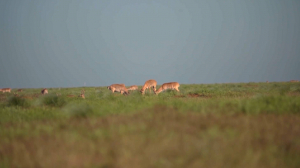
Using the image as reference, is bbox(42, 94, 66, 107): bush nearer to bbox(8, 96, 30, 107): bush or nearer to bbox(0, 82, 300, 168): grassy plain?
bbox(8, 96, 30, 107): bush

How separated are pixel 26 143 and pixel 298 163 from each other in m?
5.19

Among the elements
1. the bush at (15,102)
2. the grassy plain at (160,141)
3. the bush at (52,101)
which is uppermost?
the bush at (15,102)

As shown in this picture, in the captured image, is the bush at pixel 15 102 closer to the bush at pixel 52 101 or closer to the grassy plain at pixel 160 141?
the bush at pixel 52 101

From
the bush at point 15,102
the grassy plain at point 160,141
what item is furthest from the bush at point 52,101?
the grassy plain at point 160,141

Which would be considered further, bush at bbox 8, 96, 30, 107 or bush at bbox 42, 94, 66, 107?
bush at bbox 8, 96, 30, 107

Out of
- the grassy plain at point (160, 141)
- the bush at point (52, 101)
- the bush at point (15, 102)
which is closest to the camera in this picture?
the grassy plain at point (160, 141)

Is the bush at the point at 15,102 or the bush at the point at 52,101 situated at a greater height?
the bush at the point at 15,102

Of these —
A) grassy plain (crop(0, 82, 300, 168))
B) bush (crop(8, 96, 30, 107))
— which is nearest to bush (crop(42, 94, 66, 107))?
bush (crop(8, 96, 30, 107))

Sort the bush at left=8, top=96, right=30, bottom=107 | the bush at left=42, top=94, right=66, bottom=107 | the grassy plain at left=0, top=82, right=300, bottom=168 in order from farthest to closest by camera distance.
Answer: the bush at left=8, top=96, right=30, bottom=107 → the bush at left=42, top=94, right=66, bottom=107 → the grassy plain at left=0, top=82, right=300, bottom=168

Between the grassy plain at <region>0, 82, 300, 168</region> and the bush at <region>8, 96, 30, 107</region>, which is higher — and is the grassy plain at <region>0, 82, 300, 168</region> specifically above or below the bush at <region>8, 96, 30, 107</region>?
below

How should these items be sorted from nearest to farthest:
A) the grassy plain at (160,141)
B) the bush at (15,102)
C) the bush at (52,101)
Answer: the grassy plain at (160,141) < the bush at (52,101) < the bush at (15,102)

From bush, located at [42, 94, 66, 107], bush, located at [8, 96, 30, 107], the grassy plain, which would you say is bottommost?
the grassy plain

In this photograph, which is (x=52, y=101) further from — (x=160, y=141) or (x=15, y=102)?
(x=160, y=141)

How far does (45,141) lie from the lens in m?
6.34
